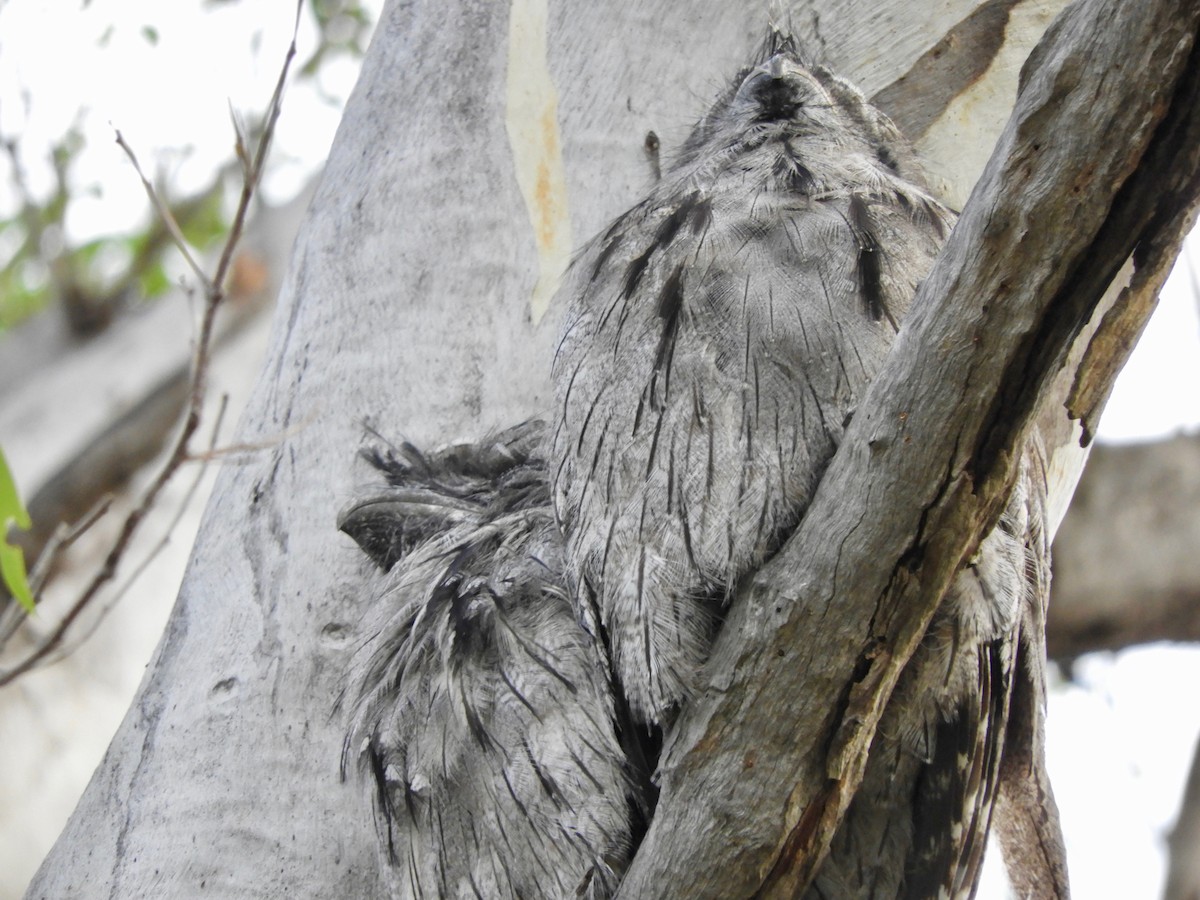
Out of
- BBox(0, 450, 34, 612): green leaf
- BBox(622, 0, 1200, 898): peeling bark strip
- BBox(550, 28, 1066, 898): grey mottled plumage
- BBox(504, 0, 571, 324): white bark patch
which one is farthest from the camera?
BBox(504, 0, 571, 324): white bark patch

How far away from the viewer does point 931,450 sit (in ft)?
4.06

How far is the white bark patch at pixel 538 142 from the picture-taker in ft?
7.54

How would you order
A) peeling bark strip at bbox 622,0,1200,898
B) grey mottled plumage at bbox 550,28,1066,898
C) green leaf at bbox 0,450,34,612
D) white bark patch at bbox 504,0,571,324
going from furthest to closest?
white bark patch at bbox 504,0,571,324 → green leaf at bbox 0,450,34,612 → grey mottled plumage at bbox 550,28,1066,898 → peeling bark strip at bbox 622,0,1200,898

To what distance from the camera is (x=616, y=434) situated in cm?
161

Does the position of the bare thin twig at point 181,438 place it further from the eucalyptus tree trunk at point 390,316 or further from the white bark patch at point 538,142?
the white bark patch at point 538,142

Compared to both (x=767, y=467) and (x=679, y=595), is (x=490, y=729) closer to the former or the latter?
(x=679, y=595)

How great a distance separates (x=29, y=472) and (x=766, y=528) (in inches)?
170

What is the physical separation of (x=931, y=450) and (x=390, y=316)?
125 cm

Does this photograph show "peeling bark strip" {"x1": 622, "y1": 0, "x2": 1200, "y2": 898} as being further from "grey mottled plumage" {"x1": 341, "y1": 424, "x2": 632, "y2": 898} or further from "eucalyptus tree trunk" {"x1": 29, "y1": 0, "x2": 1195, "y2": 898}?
"eucalyptus tree trunk" {"x1": 29, "y1": 0, "x2": 1195, "y2": 898}

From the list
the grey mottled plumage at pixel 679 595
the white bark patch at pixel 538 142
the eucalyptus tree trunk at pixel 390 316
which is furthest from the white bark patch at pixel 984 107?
the white bark patch at pixel 538 142

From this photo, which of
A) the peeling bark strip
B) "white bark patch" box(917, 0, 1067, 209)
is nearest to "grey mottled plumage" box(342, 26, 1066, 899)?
the peeling bark strip

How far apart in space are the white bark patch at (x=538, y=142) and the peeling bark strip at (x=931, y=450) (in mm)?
1065

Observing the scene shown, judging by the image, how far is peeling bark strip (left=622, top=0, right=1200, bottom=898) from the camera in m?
1.14

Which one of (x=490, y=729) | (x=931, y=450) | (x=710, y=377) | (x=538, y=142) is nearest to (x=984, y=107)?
(x=538, y=142)
